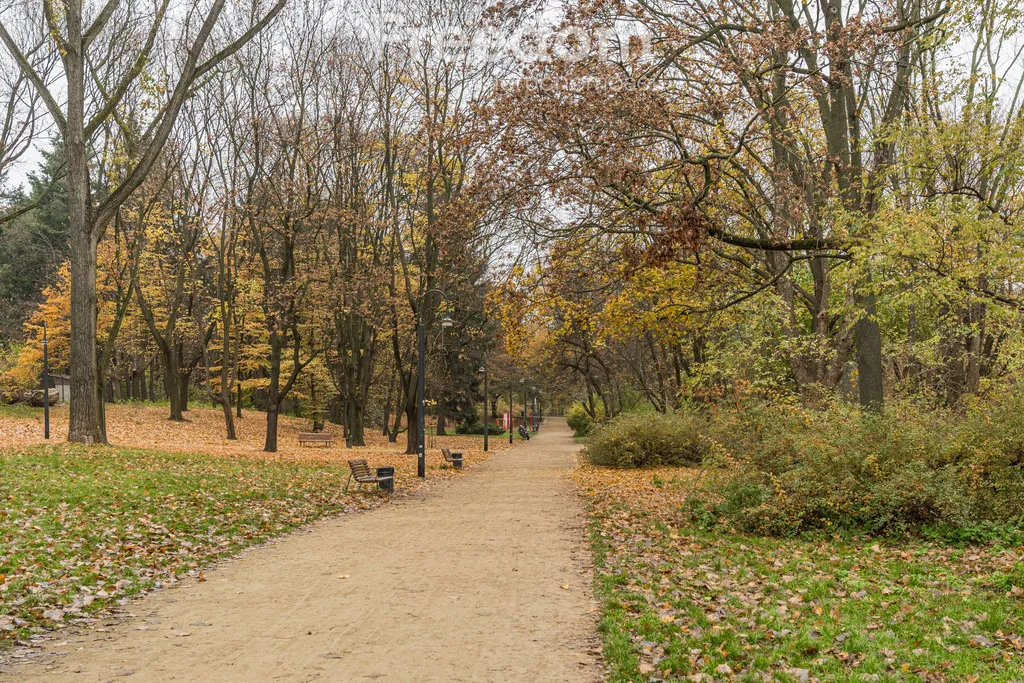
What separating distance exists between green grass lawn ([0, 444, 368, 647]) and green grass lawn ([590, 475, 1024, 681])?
507 centimetres

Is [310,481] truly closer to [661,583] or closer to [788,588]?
[661,583]

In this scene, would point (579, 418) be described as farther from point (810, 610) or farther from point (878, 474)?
point (810, 610)

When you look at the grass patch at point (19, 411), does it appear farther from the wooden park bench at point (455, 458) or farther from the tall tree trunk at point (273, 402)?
the wooden park bench at point (455, 458)

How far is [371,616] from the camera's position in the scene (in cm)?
761

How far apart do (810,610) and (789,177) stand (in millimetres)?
12072

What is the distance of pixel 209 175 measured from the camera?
29.8 metres

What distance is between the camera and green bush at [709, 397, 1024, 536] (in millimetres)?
10320

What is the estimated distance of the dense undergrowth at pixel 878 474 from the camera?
10.3 meters

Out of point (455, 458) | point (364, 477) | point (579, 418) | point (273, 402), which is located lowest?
point (455, 458)

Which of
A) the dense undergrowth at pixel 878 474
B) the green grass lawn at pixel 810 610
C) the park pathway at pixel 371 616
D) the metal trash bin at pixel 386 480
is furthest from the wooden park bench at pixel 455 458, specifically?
the green grass lawn at pixel 810 610

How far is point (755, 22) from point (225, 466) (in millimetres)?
15033

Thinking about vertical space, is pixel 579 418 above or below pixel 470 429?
above

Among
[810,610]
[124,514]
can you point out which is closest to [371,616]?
[810,610]

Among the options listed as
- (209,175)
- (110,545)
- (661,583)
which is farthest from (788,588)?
(209,175)
